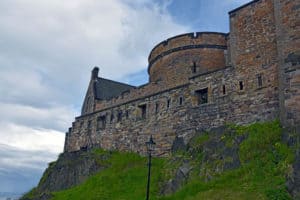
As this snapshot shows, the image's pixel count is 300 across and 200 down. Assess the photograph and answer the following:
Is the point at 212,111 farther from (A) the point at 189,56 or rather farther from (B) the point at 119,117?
(B) the point at 119,117

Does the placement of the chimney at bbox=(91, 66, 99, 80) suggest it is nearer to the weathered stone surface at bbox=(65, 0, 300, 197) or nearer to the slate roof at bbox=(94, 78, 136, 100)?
the slate roof at bbox=(94, 78, 136, 100)

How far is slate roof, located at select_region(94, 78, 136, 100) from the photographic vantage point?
31.4 meters

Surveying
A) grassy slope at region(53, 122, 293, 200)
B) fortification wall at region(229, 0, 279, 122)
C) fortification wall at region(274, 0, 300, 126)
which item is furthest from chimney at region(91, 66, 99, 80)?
fortification wall at region(274, 0, 300, 126)

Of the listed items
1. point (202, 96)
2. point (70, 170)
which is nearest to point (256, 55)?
point (202, 96)

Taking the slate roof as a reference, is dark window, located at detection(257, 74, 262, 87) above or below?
below

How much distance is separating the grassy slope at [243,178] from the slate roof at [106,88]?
43.4 feet

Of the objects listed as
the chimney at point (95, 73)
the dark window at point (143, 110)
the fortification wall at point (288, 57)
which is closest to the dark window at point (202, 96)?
the fortification wall at point (288, 57)

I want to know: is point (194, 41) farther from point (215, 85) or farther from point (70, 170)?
point (70, 170)

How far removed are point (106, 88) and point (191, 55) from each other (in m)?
13.8

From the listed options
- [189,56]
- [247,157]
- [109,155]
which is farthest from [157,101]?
[247,157]

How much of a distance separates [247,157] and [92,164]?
1223 cm

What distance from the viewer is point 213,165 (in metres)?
14.8

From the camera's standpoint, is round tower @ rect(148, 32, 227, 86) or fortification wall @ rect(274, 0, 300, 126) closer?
fortification wall @ rect(274, 0, 300, 126)

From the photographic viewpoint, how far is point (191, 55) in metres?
21.4
